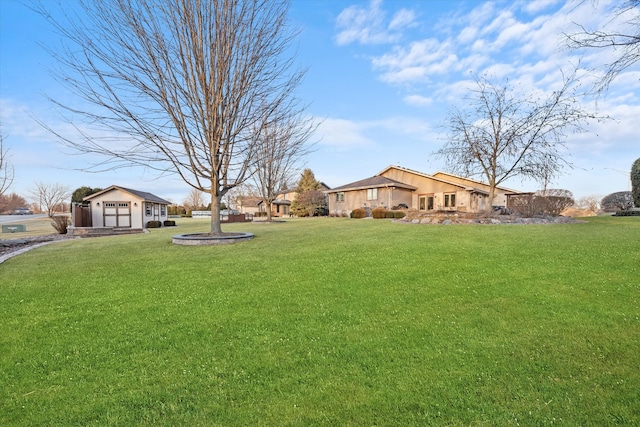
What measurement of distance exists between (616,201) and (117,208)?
164 ft

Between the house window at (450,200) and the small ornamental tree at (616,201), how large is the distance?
1546 cm

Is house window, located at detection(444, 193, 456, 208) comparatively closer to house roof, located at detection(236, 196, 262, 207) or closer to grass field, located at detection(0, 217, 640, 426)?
grass field, located at detection(0, 217, 640, 426)

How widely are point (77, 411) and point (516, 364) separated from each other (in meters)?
3.94

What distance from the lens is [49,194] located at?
163 ft

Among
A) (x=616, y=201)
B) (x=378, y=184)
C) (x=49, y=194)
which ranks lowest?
(x=616, y=201)

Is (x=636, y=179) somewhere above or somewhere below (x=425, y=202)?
above

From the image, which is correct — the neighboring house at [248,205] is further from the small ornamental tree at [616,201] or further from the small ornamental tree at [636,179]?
the small ornamental tree at [636,179]

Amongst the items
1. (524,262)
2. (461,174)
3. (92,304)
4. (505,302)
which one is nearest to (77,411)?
(92,304)

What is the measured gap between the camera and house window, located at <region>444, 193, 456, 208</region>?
32.1 m

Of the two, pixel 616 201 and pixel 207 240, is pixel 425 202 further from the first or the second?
pixel 207 240

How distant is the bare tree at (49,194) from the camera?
4859 cm

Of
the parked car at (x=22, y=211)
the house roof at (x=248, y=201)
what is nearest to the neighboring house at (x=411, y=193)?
the house roof at (x=248, y=201)

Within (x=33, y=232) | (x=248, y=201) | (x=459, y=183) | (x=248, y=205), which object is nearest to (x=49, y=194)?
(x=33, y=232)

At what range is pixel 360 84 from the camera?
16.0 m
